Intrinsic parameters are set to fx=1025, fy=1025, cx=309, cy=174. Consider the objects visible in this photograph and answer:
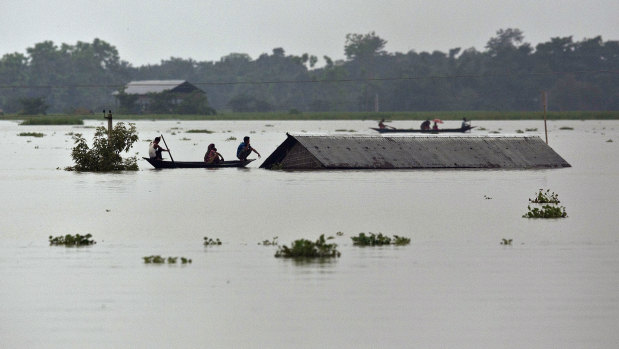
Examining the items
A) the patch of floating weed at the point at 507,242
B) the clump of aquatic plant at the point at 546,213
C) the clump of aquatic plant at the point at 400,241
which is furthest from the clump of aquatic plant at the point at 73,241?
the clump of aquatic plant at the point at 546,213

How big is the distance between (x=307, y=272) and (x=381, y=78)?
137788 millimetres

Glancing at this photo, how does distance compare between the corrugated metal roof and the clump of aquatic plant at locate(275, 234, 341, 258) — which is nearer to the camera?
the clump of aquatic plant at locate(275, 234, 341, 258)

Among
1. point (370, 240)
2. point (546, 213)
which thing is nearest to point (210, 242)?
point (370, 240)

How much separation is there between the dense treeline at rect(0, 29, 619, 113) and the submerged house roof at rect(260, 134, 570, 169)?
108 metres

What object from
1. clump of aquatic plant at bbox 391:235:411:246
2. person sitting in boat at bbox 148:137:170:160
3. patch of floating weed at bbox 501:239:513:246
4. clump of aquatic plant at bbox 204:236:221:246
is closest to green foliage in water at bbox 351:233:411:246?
clump of aquatic plant at bbox 391:235:411:246

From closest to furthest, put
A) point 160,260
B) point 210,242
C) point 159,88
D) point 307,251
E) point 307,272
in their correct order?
point 307,272
point 160,260
point 307,251
point 210,242
point 159,88

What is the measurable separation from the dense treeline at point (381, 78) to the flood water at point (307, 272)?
119537 millimetres

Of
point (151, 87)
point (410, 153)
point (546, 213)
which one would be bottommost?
point (546, 213)

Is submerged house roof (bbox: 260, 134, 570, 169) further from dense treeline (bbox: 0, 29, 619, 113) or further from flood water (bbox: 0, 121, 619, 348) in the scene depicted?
dense treeline (bbox: 0, 29, 619, 113)

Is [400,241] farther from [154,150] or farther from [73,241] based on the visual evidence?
[154,150]

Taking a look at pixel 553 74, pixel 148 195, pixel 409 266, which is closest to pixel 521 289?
pixel 409 266

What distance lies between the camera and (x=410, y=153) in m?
36.5

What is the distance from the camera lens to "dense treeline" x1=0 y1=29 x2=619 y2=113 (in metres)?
159

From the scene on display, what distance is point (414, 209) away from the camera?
931 inches
